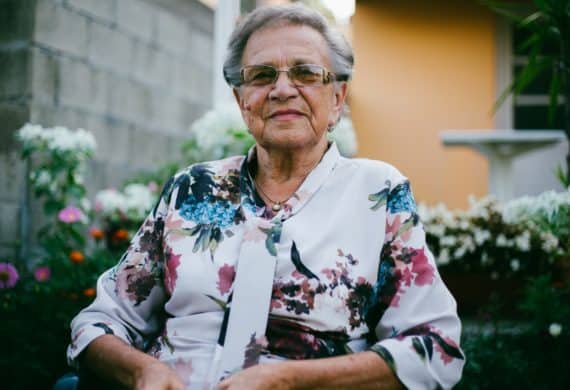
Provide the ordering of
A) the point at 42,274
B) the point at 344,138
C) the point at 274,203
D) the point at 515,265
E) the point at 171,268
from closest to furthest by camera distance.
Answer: the point at 171,268 < the point at 274,203 < the point at 42,274 < the point at 515,265 < the point at 344,138

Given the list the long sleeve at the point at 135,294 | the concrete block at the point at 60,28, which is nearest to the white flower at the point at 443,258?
the long sleeve at the point at 135,294

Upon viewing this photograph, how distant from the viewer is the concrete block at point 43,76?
11.3ft

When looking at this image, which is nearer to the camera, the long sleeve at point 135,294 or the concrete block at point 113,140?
the long sleeve at point 135,294

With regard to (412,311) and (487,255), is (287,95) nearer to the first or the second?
(412,311)

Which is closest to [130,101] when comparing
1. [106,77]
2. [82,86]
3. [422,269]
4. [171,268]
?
[106,77]

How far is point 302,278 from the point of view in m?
1.59

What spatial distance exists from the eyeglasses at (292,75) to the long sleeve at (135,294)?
43 cm

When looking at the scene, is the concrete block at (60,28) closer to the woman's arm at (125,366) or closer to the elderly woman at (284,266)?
the elderly woman at (284,266)

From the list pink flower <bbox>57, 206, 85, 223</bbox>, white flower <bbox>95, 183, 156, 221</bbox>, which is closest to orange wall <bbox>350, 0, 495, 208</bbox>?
white flower <bbox>95, 183, 156, 221</bbox>

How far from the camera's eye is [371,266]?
1.60m

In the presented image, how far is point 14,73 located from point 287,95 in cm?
225

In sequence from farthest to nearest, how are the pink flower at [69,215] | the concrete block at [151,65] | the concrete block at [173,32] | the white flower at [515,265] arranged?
the concrete block at [173,32] < the concrete block at [151,65] < the white flower at [515,265] < the pink flower at [69,215]

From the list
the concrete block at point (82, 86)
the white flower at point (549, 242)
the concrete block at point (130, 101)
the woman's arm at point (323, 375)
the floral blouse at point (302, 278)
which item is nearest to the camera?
the woman's arm at point (323, 375)

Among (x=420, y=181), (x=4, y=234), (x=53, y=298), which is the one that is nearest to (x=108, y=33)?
(x=4, y=234)
